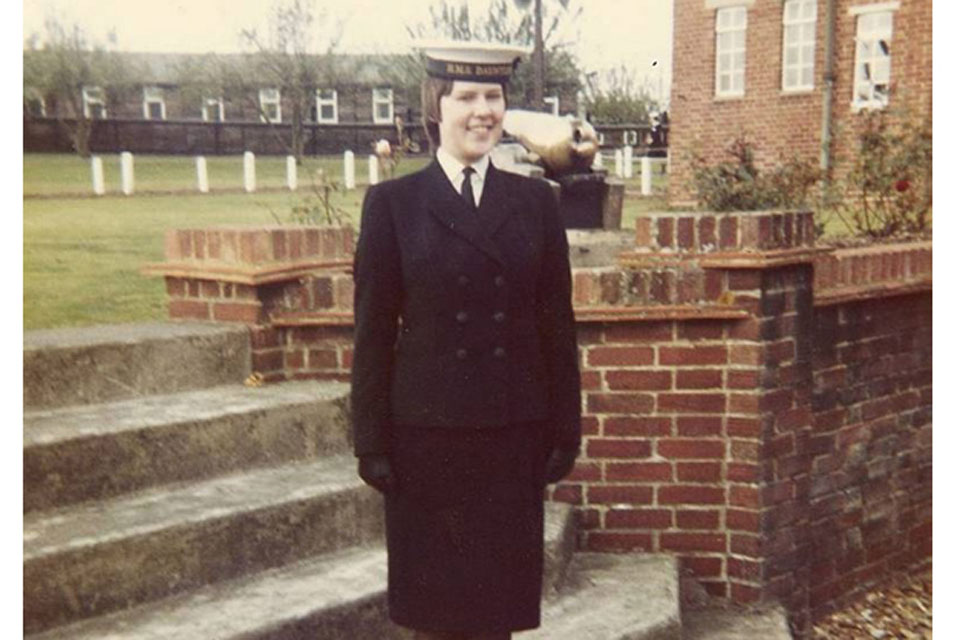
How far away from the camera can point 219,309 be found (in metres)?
3.38

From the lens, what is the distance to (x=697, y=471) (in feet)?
11.3

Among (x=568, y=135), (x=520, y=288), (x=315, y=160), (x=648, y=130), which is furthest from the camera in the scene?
(x=648, y=130)

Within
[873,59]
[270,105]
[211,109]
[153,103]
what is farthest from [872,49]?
[153,103]

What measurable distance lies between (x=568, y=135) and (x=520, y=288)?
900mm

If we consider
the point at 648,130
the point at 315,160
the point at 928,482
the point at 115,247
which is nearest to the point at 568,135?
the point at 648,130

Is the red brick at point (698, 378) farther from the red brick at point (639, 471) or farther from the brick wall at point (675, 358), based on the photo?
the red brick at point (639, 471)

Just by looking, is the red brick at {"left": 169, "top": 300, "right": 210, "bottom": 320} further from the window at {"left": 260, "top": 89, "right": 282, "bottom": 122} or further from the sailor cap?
the sailor cap

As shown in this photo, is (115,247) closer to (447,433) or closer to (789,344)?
(447,433)

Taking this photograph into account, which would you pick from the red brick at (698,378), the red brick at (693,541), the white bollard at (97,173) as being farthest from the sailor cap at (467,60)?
the red brick at (693,541)

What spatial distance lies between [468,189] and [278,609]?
105 centimetres

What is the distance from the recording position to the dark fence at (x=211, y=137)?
2.62 m

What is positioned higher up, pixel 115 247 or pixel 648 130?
pixel 648 130

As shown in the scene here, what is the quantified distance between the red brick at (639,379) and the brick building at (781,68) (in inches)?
24.5

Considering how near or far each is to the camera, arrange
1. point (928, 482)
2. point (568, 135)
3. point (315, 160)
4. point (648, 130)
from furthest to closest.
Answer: point (928, 482) < point (648, 130) < point (568, 135) < point (315, 160)
